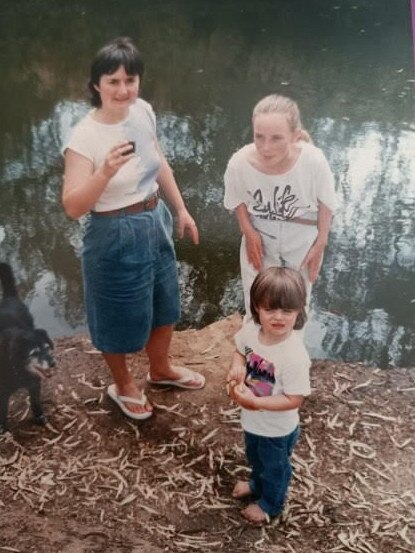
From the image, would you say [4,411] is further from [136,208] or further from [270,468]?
[270,468]

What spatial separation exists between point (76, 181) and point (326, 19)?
875 cm

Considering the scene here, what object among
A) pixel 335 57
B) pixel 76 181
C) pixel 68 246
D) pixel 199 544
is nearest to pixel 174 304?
pixel 76 181

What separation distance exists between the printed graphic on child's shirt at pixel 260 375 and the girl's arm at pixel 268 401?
1.6 inches

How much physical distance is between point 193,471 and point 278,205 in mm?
1021

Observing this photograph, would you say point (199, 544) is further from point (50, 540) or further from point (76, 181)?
point (76, 181)

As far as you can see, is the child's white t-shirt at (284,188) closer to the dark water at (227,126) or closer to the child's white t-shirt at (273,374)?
the child's white t-shirt at (273,374)

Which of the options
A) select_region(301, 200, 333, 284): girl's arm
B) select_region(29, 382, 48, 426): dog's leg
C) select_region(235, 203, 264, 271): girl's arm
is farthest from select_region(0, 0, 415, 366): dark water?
select_region(235, 203, 264, 271): girl's arm

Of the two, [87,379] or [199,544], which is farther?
[87,379]

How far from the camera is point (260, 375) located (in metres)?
2.11

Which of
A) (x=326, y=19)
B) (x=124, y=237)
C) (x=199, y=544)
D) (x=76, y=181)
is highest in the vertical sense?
(x=326, y=19)

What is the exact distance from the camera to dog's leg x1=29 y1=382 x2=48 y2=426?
2.84m

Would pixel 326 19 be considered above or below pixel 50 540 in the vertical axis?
above

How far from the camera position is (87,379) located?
311 centimetres

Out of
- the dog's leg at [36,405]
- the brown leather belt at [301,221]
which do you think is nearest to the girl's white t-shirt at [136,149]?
the brown leather belt at [301,221]
